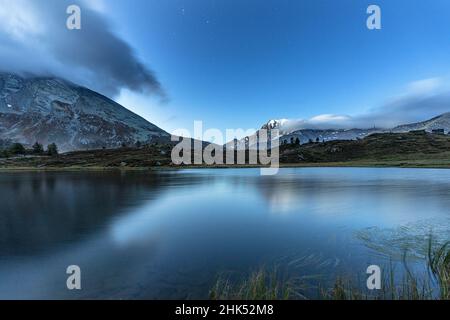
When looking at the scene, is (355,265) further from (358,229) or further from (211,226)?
(211,226)

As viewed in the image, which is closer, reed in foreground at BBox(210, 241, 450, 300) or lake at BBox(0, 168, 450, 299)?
reed in foreground at BBox(210, 241, 450, 300)

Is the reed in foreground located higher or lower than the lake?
higher

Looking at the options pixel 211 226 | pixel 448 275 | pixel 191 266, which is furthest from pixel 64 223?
pixel 448 275

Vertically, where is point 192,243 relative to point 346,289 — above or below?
below

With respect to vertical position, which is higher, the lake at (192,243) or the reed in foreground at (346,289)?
the reed in foreground at (346,289)

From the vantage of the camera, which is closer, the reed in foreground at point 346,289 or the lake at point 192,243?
the reed in foreground at point 346,289

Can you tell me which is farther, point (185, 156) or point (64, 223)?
point (185, 156)

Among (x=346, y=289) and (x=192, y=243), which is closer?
(x=346, y=289)
